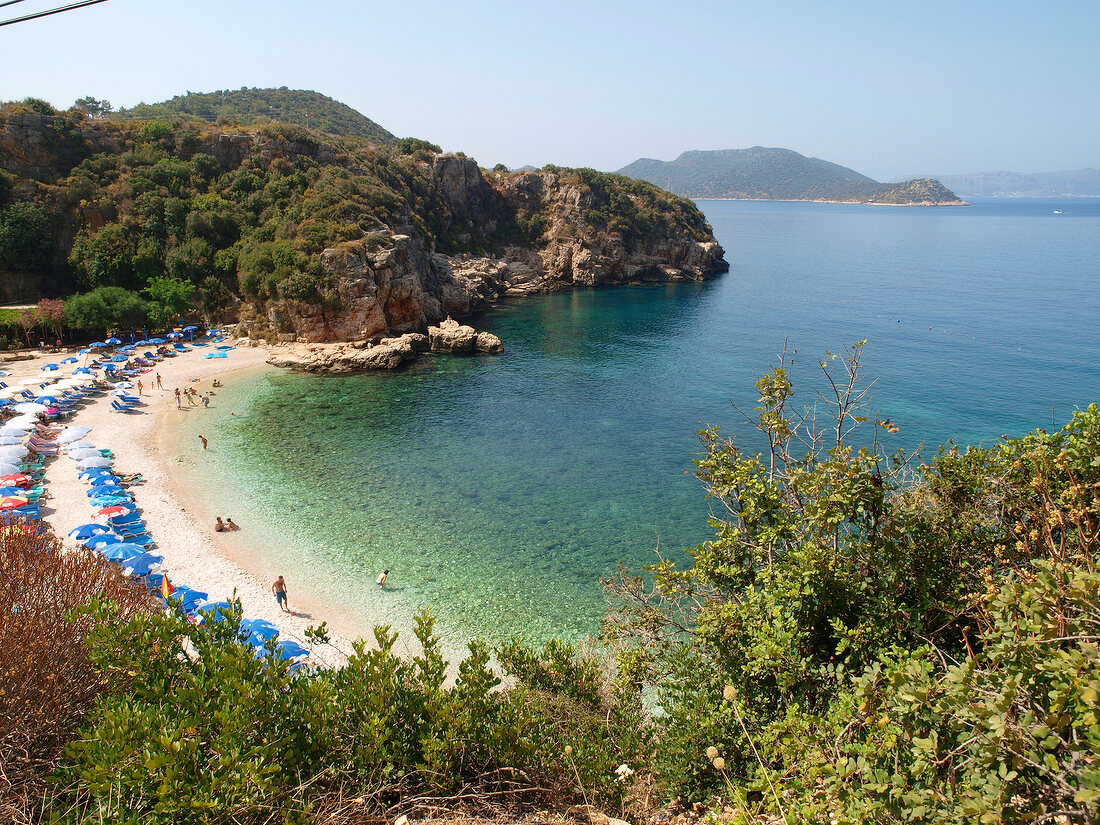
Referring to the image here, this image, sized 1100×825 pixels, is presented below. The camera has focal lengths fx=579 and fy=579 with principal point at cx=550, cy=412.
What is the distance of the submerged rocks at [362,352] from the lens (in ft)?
143

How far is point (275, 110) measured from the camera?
371 feet

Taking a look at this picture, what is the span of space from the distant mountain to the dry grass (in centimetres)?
10070

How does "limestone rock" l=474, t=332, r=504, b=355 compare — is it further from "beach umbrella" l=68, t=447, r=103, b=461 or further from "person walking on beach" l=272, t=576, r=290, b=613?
"person walking on beach" l=272, t=576, r=290, b=613

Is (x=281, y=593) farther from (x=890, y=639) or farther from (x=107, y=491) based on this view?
(x=890, y=639)

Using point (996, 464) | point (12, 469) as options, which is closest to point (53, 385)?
point (12, 469)

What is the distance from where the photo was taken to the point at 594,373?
46.0 metres

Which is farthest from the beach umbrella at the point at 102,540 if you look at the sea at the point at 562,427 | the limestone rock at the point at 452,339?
the limestone rock at the point at 452,339

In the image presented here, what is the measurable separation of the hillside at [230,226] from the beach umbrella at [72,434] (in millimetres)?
19242

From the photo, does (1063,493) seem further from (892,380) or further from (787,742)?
(892,380)

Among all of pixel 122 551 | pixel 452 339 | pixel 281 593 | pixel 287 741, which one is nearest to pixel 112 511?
pixel 122 551

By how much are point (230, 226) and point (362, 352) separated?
70.9 ft

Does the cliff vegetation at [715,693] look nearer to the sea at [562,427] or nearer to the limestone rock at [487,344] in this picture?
the sea at [562,427]

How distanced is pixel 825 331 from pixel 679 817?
56548mm

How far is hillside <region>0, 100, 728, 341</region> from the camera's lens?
153 feet
